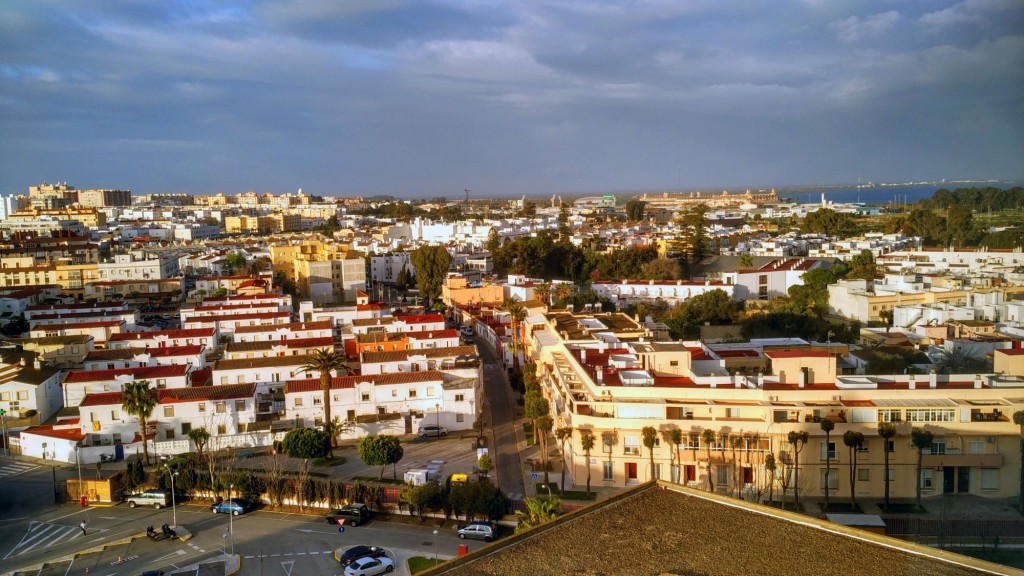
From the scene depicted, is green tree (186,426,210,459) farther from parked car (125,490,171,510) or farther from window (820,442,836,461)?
window (820,442,836,461)

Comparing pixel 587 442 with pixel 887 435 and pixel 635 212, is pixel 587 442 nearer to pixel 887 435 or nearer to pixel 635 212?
pixel 887 435

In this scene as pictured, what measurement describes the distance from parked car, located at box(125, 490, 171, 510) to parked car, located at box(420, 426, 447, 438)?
15.9 feet

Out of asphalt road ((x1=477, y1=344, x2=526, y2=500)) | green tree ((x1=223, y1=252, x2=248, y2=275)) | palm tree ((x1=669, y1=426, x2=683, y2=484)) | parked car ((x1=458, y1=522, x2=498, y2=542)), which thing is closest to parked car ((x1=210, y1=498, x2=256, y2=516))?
parked car ((x1=458, y1=522, x2=498, y2=542))

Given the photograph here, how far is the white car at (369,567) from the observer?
9766 millimetres

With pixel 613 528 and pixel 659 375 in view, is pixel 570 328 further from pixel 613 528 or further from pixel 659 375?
pixel 613 528

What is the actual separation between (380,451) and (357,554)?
110 inches

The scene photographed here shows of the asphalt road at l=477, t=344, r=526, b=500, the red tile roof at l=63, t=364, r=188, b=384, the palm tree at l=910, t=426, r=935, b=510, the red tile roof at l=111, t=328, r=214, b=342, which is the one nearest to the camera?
the palm tree at l=910, t=426, r=935, b=510

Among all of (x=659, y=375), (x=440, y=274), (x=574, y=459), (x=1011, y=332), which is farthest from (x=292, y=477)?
(x=440, y=274)

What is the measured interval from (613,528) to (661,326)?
15.9m

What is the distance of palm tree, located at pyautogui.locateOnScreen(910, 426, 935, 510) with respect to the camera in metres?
11.1

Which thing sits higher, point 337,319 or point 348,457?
point 337,319

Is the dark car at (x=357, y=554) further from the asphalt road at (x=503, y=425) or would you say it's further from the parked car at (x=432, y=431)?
the parked car at (x=432, y=431)

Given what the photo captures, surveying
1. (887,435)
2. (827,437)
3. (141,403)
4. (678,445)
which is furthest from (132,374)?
(887,435)

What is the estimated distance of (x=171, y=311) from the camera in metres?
30.3
